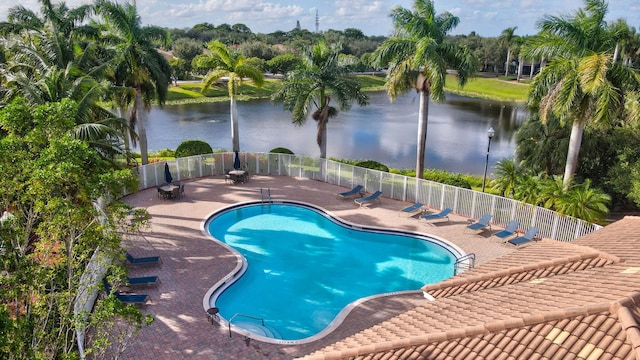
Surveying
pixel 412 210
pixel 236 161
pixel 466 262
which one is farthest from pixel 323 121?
pixel 466 262

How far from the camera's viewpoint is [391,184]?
23844 mm

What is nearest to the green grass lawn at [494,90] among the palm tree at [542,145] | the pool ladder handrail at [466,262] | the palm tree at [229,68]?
the palm tree at [542,145]

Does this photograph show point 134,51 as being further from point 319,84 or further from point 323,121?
point 323,121

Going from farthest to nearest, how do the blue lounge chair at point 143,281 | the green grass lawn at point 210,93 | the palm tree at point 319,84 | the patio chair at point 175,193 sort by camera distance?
the green grass lawn at point 210,93, the palm tree at point 319,84, the patio chair at point 175,193, the blue lounge chair at point 143,281

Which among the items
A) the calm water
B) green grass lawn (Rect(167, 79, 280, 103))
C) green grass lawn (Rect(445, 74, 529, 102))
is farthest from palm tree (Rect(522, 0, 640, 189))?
green grass lawn (Rect(445, 74, 529, 102))

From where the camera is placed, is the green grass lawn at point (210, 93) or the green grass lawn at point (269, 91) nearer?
the green grass lawn at point (210, 93)

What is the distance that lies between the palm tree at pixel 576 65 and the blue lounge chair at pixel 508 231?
446 cm

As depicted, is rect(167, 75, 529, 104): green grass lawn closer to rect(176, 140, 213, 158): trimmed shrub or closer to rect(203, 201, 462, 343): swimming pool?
rect(176, 140, 213, 158): trimmed shrub

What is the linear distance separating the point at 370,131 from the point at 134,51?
30477mm

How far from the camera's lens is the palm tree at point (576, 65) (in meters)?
17.3

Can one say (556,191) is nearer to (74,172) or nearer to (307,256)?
(307,256)

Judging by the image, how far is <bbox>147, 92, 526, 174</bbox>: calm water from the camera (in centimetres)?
4012

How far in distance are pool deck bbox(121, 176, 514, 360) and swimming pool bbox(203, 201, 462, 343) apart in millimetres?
509

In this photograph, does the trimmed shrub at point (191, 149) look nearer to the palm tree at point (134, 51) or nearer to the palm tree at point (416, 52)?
the palm tree at point (134, 51)
